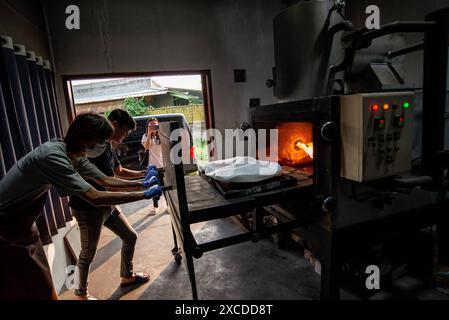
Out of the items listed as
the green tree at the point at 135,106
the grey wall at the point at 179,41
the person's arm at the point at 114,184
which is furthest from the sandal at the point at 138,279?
the green tree at the point at 135,106

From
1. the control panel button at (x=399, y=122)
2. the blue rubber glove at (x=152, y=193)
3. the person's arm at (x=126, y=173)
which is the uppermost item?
the control panel button at (x=399, y=122)

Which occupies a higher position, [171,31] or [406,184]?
[171,31]

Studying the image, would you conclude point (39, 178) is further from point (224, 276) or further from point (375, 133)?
point (375, 133)

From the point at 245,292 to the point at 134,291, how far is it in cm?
94

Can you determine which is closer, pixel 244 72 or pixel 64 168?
pixel 64 168

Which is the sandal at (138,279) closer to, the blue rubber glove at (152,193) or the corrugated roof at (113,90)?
the blue rubber glove at (152,193)

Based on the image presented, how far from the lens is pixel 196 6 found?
3584 millimetres

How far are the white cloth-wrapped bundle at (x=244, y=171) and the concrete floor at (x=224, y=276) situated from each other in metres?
1.12

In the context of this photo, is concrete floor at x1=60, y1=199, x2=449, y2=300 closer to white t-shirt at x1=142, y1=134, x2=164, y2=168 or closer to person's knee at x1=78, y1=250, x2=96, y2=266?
person's knee at x1=78, y1=250, x2=96, y2=266

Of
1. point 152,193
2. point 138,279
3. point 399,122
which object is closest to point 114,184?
point 152,193

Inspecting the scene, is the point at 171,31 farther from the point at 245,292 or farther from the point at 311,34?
the point at 245,292

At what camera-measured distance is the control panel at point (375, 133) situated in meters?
1.07

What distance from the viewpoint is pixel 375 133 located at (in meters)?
1.10

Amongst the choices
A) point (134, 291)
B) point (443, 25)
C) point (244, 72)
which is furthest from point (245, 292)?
point (244, 72)
